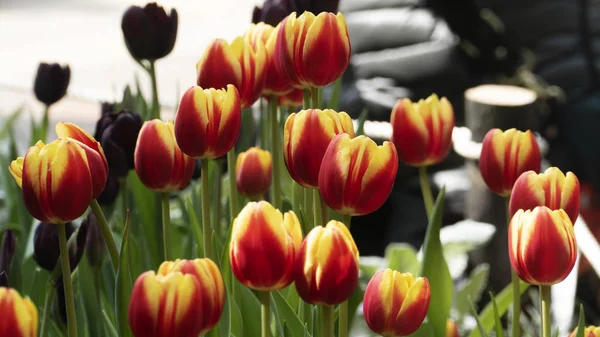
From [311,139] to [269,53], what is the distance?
14cm

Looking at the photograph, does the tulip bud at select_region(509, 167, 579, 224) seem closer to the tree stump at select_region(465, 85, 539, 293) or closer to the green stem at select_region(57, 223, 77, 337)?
the green stem at select_region(57, 223, 77, 337)

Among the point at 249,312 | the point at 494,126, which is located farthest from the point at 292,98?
the point at 494,126

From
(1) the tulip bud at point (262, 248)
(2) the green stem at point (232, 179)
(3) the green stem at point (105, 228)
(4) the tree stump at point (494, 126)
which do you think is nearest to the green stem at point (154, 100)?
(2) the green stem at point (232, 179)

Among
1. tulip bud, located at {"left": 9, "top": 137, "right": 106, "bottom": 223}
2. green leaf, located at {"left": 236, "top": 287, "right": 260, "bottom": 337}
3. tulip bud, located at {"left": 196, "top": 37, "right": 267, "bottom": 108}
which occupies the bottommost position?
green leaf, located at {"left": 236, "top": 287, "right": 260, "bottom": 337}

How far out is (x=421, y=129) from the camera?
0.64 metres

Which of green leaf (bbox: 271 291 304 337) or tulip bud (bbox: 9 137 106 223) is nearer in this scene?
tulip bud (bbox: 9 137 106 223)

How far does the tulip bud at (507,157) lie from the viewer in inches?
22.9

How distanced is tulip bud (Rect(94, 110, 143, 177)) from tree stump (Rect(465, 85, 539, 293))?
895mm

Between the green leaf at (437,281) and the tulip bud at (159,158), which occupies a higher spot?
the tulip bud at (159,158)

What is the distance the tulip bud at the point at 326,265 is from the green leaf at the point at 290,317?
119mm

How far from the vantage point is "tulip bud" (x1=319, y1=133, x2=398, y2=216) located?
0.46m

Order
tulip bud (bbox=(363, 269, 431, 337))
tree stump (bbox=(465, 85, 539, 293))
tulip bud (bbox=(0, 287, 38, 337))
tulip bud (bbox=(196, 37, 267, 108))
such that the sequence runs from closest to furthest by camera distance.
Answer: tulip bud (bbox=(0, 287, 38, 337)) < tulip bud (bbox=(363, 269, 431, 337)) < tulip bud (bbox=(196, 37, 267, 108)) < tree stump (bbox=(465, 85, 539, 293))

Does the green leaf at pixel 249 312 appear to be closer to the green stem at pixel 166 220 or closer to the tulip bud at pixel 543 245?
the green stem at pixel 166 220

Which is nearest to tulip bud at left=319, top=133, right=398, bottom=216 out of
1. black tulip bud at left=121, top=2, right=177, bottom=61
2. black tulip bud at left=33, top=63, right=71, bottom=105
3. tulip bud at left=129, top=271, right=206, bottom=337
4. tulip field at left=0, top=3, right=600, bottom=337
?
tulip field at left=0, top=3, right=600, bottom=337
